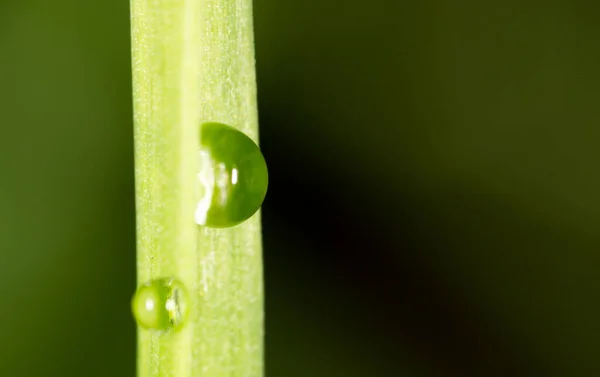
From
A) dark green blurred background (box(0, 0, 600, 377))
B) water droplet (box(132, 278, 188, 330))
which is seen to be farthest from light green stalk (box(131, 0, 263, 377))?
dark green blurred background (box(0, 0, 600, 377))

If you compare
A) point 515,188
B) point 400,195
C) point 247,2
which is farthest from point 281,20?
point 247,2

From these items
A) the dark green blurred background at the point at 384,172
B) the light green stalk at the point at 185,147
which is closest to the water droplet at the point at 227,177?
the light green stalk at the point at 185,147

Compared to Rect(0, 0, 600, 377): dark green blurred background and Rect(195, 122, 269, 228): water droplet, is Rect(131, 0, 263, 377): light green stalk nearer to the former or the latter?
Rect(195, 122, 269, 228): water droplet

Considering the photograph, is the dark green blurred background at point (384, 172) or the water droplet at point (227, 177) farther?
the dark green blurred background at point (384, 172)

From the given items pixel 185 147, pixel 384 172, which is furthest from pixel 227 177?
pixel 384 172

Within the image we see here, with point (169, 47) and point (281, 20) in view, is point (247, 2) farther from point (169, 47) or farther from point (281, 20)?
point (281, 20)

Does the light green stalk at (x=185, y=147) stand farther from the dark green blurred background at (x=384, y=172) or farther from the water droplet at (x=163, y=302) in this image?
the dark green blurred background at (x=384, y=172)
